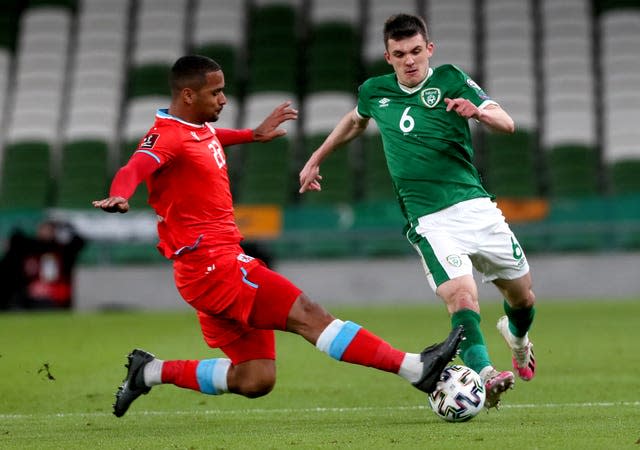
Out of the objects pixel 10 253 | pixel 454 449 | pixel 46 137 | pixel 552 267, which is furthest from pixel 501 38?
pixel 454 449

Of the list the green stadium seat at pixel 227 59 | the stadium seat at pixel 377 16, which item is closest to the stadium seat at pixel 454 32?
the stadium seat at pixel 377 16

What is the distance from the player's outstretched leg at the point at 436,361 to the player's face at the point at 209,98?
176cm

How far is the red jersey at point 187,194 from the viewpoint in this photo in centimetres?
674

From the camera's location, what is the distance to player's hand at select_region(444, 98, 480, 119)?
680cm

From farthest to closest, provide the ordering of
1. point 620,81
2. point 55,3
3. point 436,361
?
point 55,3 → point 620,81 → point 436,361

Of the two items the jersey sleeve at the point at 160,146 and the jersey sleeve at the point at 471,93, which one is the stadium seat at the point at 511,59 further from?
the jersey sleeve at the point at 160,146

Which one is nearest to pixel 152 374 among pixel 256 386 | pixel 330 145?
pixel 256 386

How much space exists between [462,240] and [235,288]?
1449 mm

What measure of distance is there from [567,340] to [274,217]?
8.68 metres

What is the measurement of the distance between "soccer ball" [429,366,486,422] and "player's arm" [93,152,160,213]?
1899 millimetres

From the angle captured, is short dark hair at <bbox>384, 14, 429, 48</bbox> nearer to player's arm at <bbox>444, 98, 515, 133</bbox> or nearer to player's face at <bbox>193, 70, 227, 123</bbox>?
player's arm at <bbox>444, 98, 515, 133</bbox>

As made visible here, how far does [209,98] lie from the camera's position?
22.7 feet

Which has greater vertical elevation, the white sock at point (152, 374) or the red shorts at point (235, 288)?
the red shorts at point (235, 288)

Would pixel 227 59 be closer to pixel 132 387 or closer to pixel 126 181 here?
pixel 132 387
